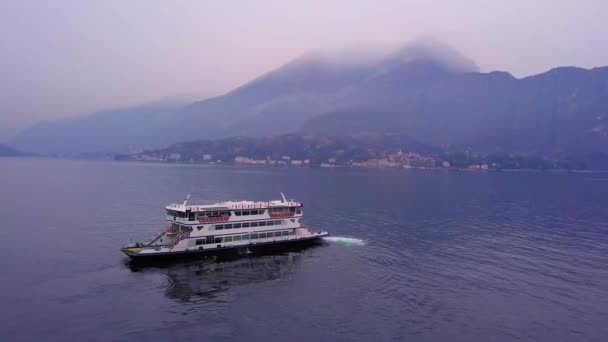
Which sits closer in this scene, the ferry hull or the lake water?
the lake water

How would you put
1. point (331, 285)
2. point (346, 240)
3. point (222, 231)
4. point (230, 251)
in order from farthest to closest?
point (346, 240) → point (222, 231) → point (230, 251) → point (331, 285)

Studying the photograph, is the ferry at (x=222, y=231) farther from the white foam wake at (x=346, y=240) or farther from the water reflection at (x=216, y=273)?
the white foam wake at (x=346, y=240)

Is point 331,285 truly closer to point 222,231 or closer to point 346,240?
point 222,231

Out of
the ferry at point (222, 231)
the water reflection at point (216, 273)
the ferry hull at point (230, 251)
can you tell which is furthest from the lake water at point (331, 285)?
the ferry at point (222, 231)

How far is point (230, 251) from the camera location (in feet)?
172

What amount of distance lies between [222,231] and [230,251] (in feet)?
8.01

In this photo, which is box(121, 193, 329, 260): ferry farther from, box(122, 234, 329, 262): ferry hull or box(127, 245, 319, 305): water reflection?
box(127, 245, 319, 305): water reflection

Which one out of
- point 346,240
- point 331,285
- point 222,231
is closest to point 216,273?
point 222,231

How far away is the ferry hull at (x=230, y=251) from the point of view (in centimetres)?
4725

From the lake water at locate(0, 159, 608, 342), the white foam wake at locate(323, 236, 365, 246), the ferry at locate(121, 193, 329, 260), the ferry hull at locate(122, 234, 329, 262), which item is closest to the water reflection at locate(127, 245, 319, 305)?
the lake water at locate(0, 159, 608, 342)

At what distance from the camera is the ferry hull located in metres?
47.2

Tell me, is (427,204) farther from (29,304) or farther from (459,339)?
(29,304)

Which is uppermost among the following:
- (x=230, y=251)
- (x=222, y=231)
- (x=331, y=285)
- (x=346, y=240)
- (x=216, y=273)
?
(x=222, y=231)

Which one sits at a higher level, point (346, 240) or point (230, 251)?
point (230, 251)
